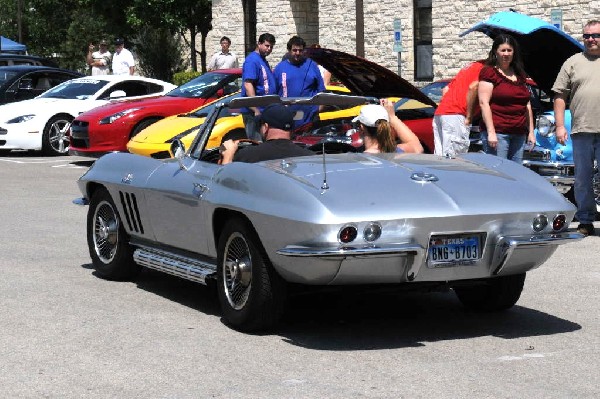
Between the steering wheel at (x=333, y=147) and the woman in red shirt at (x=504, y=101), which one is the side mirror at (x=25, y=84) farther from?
the steering wheel at (x=333, y=147)

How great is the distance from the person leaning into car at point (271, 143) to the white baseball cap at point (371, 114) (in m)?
0.42

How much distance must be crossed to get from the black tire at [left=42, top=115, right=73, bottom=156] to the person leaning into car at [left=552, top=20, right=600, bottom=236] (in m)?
11.6

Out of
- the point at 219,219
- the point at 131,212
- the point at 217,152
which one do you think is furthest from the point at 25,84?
the point at 219,219

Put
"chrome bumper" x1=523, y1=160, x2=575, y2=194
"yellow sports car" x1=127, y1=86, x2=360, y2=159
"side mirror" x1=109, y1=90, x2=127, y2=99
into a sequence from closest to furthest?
"chrome bumper" x1=523, y1=160, x2=575, y2=194, "yellow sports car" x1=127, y1=86, x2=360, y2=159, "side mirror" x1=109, y1=90, x2=127, y2=99

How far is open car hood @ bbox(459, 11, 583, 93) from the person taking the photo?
39.9 ft

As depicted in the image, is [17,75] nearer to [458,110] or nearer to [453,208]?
[458,110]

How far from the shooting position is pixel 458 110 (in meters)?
12.3

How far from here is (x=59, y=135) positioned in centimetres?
2177

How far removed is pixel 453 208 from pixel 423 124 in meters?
8.77

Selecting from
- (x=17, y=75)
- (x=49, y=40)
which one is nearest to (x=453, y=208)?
(x=17, y=75)

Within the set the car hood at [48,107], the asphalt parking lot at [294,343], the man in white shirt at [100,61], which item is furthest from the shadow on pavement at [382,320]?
the man in white shirt at [100,61]

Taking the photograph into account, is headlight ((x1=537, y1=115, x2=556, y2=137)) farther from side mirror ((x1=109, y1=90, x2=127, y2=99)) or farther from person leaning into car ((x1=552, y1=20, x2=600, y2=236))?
side mirror ((x1=109, y1=90, x2=127, y2=99))

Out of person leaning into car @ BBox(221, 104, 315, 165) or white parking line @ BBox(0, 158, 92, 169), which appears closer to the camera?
person leaning into car @ BBox(221, 104, 315, 165)

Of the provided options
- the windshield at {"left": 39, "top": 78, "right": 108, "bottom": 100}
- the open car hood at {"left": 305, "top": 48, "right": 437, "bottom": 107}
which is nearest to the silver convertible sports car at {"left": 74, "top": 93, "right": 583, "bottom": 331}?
the open car hood at {"left": 305, "top": 48, "right": 437, "bottom": 107}
